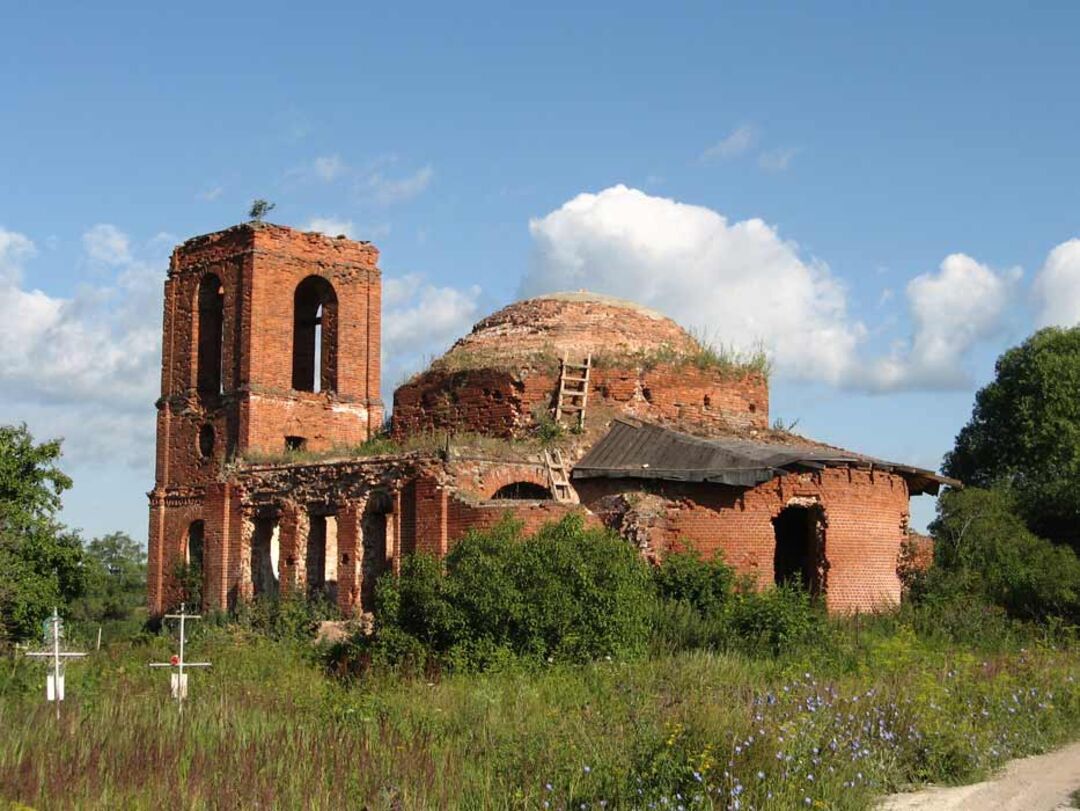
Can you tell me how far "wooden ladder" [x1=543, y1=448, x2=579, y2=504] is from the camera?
19641 mm

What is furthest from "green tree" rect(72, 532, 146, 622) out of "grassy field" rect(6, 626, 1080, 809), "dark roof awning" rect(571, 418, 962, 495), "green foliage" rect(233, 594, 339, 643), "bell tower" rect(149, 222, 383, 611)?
"grassy field" rect(6, 626, 1080, 809)

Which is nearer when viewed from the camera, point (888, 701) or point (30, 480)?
point (888, 701)

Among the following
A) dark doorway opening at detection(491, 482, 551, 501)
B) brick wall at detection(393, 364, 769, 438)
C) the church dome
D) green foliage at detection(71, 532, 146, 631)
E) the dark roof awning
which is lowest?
green foliage at detection(71, 532, 146, 631)

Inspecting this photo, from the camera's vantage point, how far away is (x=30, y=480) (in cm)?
2492

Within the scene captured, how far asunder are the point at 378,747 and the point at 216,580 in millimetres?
16110

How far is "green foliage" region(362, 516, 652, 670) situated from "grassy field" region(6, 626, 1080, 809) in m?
0.94

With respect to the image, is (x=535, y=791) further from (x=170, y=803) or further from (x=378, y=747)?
(x=170, y=803)

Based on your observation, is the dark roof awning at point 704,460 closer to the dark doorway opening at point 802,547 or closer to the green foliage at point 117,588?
the dark doorway opening at point 802,547

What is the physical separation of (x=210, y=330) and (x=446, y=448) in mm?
11499

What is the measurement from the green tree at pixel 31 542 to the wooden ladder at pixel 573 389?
10.7 metres

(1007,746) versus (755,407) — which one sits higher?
(755,407)

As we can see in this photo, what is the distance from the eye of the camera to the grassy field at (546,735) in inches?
305

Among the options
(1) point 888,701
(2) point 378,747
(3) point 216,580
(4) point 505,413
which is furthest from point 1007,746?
(3) point 216,580

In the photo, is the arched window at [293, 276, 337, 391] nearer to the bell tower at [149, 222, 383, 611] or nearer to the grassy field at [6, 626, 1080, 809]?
the bell tower at [149, 222, 383, 611]
